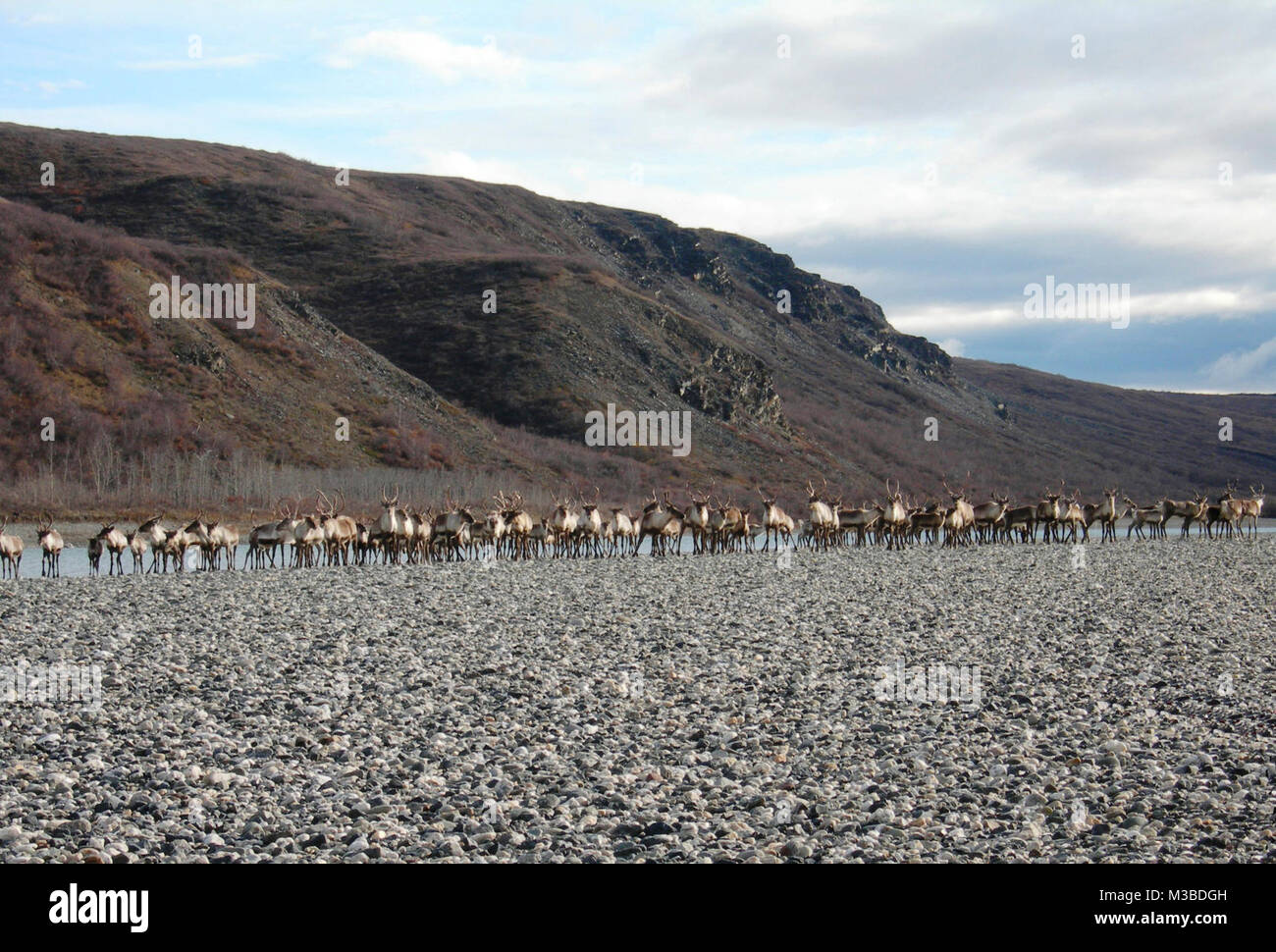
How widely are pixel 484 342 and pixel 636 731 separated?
87.6 metres

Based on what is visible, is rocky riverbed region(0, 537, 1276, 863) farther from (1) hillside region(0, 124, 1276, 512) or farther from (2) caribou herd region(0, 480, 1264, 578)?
(1) hillside region(0, 124, 1276, 512)

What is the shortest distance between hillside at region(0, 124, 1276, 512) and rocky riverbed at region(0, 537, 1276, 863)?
168 feet

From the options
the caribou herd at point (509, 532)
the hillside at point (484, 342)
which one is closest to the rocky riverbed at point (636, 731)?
the caribou herd at point (509, 532)

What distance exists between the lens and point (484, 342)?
322ft

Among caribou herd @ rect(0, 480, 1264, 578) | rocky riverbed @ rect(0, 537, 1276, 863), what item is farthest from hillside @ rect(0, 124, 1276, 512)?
rocky riverbed @ rect(0, 537, 1276, 863)

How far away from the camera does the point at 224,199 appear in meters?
121

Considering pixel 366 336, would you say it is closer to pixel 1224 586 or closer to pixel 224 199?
pixel 224 199

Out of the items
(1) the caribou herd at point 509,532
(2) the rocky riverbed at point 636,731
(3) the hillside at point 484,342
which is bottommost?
(2) the rocky riverbed at point 636,731

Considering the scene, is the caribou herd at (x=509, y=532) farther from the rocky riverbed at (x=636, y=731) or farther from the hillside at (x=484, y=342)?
the hillside at (x=484, y=342)

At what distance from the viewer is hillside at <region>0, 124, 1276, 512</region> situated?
2906 inches

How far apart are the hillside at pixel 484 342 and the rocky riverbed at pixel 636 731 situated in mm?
51103

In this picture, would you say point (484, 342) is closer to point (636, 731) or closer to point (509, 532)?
point (509, 532)

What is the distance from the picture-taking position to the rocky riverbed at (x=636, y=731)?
8.97 metres
